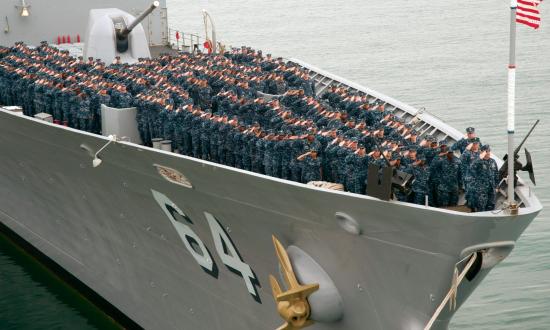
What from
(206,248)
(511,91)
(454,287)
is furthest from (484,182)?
(206,248)

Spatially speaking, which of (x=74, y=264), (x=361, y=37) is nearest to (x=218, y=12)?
(x=361, y=37)

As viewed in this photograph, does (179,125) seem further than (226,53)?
No

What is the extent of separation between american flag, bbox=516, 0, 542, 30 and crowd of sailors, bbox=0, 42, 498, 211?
6.05 feet

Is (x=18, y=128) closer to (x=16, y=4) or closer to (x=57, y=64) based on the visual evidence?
(x=57, y=64)

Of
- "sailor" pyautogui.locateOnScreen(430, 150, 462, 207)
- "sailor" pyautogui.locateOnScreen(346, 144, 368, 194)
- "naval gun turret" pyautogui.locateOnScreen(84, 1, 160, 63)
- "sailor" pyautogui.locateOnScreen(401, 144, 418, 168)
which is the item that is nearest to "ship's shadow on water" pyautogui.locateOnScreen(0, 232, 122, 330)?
"naval gun turret" pyautogui.locateOnScreen(84, 1, 160, 63)

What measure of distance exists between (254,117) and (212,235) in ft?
11.5

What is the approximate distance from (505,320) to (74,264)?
9.51 meters

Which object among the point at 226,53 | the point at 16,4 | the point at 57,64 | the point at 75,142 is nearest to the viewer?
the point at 75,142

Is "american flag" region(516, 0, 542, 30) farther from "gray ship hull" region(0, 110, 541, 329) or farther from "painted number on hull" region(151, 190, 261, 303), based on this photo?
"painted number on hull" region(151, 190, 261, 303)

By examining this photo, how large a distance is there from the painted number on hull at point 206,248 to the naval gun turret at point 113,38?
364 inches

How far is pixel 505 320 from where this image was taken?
19016 mm

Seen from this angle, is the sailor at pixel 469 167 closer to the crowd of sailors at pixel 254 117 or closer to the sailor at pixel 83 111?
the crowd of sailors at pixel 254 117

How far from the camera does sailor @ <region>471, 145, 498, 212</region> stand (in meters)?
10.8

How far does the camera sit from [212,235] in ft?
43.0
